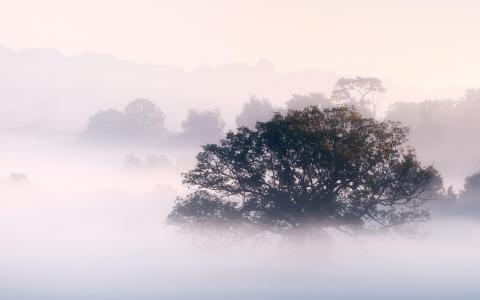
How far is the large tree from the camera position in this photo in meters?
53.2

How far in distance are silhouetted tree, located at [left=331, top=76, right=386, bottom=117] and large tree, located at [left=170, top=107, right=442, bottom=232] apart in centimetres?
12350

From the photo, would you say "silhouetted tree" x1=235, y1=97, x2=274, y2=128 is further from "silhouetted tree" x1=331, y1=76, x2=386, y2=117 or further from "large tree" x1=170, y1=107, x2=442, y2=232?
"large tree" x1=170, y1=107, x2=442, y2=232

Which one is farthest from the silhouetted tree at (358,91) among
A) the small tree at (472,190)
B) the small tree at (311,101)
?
the small tree at (472,190)

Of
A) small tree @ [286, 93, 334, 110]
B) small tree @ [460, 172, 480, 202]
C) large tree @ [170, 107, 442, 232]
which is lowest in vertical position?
large tree @ [170, 107, 442, 232]

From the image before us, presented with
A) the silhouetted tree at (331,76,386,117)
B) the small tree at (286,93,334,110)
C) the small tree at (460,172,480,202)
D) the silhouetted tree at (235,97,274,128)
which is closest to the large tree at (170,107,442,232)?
the small tree at (460,172,480,202)

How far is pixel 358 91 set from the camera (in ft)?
601

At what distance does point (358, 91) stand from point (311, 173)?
132528 millimetres

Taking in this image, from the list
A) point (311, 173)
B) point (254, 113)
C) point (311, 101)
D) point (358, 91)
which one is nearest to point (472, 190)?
point (311, 173)

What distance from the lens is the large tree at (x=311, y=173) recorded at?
5322cm

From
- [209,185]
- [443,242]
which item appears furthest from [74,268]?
[443,242]

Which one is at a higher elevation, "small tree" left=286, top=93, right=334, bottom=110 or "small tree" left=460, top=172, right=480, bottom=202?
"small tree" left=286, top=93, right=334, bottom=110

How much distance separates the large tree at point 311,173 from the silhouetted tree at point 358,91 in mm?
123498

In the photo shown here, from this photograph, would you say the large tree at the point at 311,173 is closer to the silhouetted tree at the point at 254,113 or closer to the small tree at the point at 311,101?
the small tree at the point at 311,101

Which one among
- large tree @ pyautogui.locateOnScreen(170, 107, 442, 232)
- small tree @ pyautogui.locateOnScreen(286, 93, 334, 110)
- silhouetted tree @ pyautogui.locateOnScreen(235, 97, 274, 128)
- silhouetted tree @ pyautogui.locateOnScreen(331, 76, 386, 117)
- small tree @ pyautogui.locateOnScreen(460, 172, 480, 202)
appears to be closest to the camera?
large tree @ pyautogui.locateOnScreen(170, 107, 442, 232)
